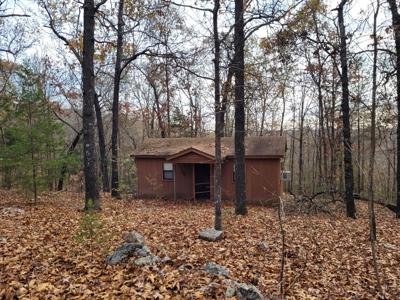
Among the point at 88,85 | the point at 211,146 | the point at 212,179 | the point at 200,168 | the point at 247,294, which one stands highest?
the point at 88,85

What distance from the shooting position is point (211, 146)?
59.9ft

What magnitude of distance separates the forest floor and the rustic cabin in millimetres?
6946

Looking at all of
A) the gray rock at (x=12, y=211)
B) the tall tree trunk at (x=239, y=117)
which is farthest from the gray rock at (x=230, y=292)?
the gray rock at (x=12, y=211)

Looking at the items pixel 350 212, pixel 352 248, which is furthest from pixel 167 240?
pixel 350 212

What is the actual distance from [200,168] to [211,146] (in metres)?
3.41

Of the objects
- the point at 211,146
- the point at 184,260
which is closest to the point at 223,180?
the point at 211,146

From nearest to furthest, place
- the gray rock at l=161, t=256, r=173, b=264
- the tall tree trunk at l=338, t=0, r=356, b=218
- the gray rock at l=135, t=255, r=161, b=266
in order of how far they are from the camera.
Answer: the gray rock at l=135, t=255, r=161, b=266, the gray rock at l=161, t=256, r=173, b=264, the tall tree trunk at l=338, t=0, r=356, b=218

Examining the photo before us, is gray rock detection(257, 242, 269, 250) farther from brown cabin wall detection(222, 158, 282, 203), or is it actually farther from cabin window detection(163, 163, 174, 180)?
cabin window detection(163, 163, 174, 180)

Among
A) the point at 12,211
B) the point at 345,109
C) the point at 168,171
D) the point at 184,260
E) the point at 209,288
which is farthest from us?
the point at 168,171

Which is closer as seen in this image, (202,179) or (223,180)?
(223,180)

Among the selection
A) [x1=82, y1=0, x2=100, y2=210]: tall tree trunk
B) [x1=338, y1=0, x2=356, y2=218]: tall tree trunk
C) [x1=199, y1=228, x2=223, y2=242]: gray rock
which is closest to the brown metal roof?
[x1=338, y1=0, x2=356, y2=218]: tall tree trunk

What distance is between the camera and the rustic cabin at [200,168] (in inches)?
731

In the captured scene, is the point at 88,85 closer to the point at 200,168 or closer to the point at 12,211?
the point at 12,211

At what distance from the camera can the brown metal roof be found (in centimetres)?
1872
